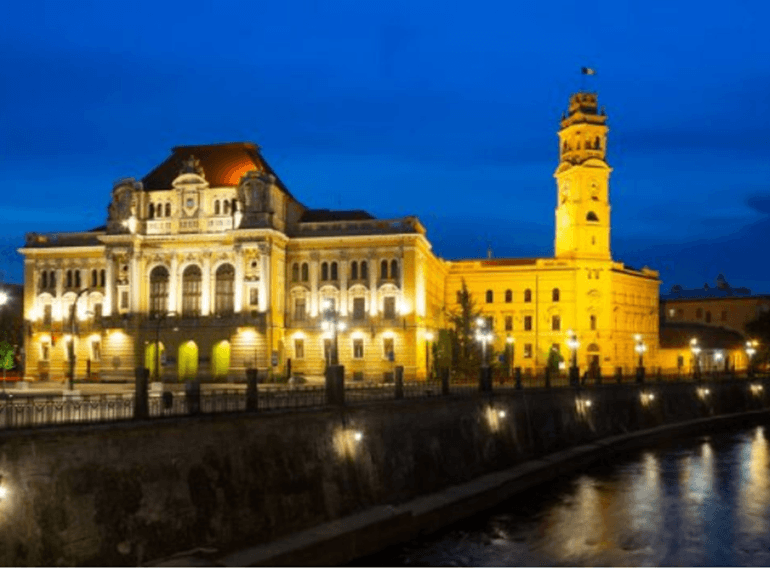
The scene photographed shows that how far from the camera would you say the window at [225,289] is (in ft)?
278

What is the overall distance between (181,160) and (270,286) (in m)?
15.8

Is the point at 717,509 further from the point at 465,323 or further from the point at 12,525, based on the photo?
the point at 465,323

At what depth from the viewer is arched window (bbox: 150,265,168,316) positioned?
283 feet

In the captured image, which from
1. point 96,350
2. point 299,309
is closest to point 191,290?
point 299,309

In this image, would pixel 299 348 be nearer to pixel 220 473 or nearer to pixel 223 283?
pixel 223 283

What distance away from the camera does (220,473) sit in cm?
2931

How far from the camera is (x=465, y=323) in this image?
88.2 m

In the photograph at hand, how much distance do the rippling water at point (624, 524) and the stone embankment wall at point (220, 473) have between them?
3.06 metres

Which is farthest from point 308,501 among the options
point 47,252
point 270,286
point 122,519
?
point 47,252

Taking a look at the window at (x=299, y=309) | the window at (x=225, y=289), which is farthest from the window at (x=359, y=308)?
the window at (x=225, y=289)

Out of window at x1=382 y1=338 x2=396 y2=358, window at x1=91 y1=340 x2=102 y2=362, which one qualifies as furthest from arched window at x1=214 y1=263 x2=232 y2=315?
window at x1=382 y1=338 x2=396 y2=358

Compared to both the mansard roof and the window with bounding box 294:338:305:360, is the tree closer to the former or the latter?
the window with bounding box 294:338:305:360

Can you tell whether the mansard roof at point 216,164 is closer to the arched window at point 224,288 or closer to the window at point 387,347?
the arched window at point 224,288

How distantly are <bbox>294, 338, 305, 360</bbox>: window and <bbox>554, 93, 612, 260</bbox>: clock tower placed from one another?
31.1m
